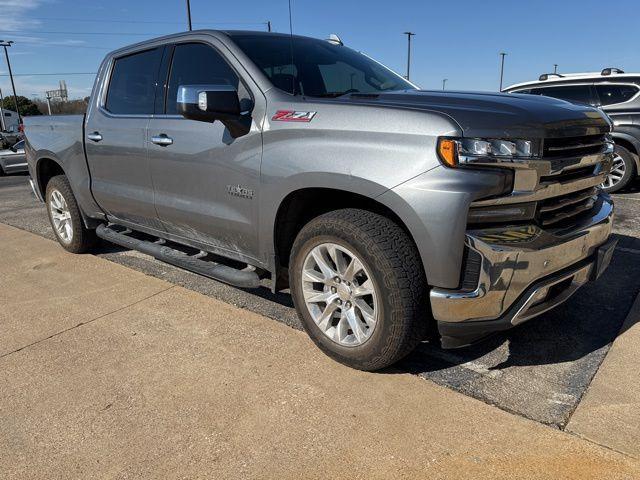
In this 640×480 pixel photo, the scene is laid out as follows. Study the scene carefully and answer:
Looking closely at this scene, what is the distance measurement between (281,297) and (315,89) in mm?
1571

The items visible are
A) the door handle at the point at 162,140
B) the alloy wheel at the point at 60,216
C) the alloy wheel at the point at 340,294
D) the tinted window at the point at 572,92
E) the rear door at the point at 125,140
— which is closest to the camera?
the alloy wheel at the point at 340,294

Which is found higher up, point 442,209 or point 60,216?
point 442,209

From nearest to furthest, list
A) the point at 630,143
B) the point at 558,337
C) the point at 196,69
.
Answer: the point at 558,337 → the point at 196,69 → the point at 630,143

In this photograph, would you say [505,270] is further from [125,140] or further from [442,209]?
[125,140]

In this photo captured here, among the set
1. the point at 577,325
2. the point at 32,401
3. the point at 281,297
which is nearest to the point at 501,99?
the point at 577,325

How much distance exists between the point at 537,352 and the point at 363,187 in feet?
4.77

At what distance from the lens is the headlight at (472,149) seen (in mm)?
2283

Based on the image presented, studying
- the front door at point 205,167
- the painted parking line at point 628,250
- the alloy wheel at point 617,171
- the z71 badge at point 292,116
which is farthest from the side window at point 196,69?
the alloy wheel at point 617,171

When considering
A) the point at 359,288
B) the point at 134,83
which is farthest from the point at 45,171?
the point at 359,288

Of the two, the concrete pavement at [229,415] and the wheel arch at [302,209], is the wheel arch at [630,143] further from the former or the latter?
the concrete pavement at [229,415]

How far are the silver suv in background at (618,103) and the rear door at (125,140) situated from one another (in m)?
6.20

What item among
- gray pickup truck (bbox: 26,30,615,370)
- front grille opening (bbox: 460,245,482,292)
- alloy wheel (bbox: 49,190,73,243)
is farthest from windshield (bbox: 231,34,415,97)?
alloy wheel (bbox: 49,190,73,243)

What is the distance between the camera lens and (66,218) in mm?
5336

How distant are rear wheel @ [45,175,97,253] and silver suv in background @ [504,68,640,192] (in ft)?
22.2
